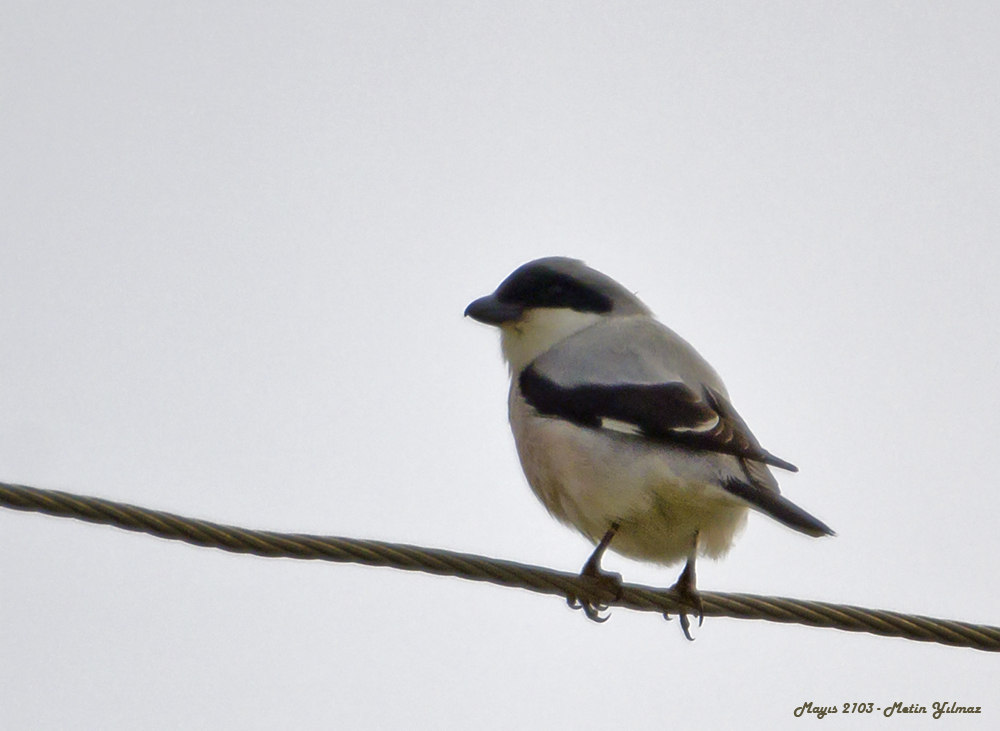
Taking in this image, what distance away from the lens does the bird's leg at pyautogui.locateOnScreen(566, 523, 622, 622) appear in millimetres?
4164

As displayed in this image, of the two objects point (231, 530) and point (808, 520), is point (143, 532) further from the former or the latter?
point (808, 520)

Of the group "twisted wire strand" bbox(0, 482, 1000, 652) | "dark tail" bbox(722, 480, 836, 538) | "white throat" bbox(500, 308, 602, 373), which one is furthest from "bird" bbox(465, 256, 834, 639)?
"twisted wire strand" bbox(0, 482, 1000, 652)

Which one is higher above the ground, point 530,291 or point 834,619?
point 530,291

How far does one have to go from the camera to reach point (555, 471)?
4.57m

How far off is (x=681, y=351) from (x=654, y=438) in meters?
0.80

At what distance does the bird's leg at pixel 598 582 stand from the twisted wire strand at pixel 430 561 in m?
0.33

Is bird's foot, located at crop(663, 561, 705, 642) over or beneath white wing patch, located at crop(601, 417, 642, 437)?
beneath

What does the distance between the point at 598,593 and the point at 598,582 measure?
0.12 feet

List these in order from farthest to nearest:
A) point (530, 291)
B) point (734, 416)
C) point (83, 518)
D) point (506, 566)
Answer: point (530, 291) < point (734, 416) < point (506, 566) < point (83, 518)

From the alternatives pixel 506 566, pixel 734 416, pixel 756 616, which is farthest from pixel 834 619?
pixel 734 416

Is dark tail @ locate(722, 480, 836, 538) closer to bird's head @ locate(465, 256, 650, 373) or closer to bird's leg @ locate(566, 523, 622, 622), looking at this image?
bird's leg @ locate(566, 523, 622, 622)

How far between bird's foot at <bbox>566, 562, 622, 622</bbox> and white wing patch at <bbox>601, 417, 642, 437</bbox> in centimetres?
50

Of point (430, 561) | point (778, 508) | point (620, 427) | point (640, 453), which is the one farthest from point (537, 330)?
point (430, 561)

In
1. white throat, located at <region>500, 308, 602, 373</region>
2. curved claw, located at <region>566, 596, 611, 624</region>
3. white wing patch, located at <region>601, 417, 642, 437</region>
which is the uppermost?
white throat, located at <region>500, 308, 602, 373</region>
